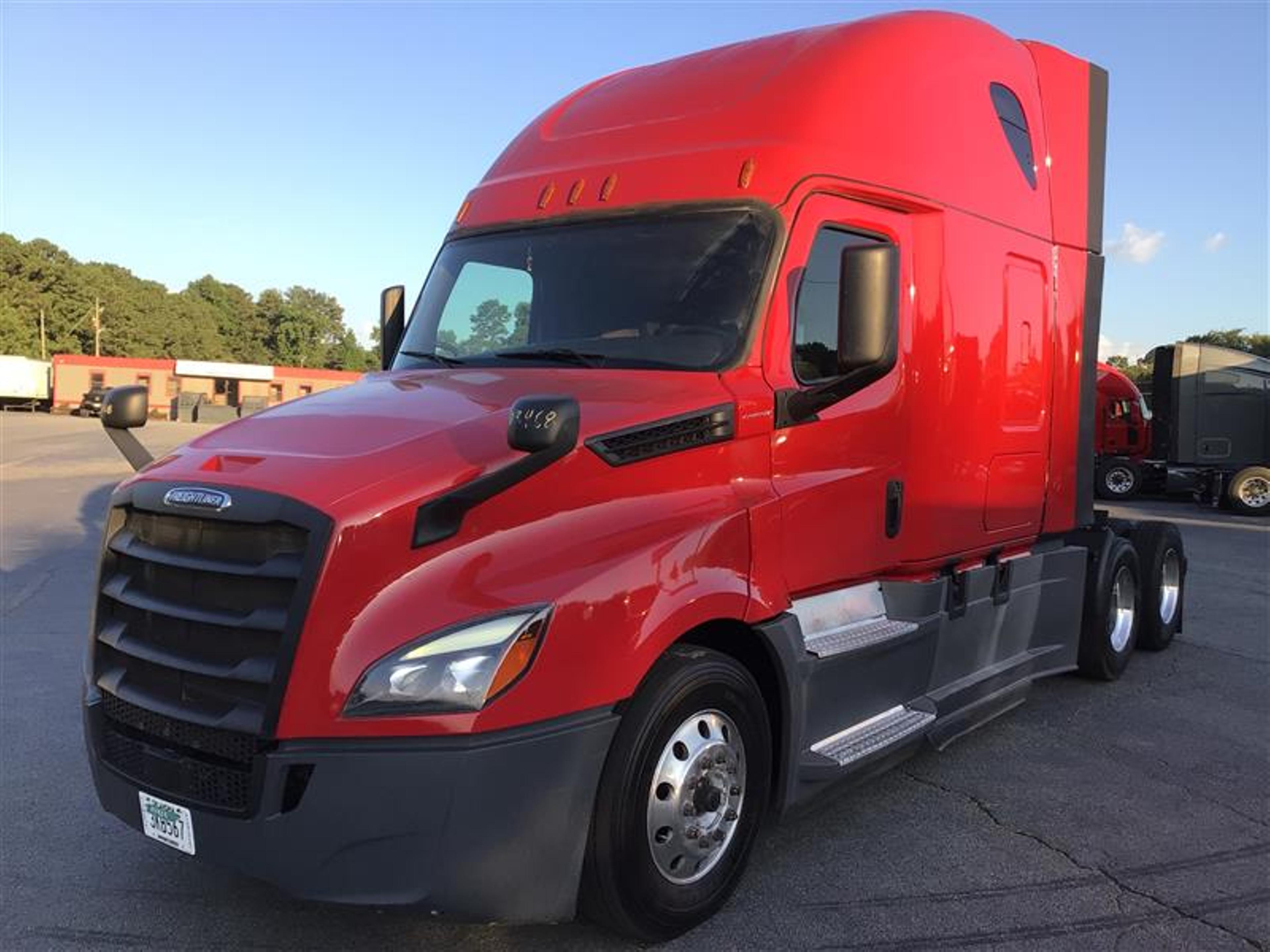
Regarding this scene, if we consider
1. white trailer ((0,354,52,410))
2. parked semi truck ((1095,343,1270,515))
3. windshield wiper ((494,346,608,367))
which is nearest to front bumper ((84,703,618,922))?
windshield wiper ((494,346,608,367))

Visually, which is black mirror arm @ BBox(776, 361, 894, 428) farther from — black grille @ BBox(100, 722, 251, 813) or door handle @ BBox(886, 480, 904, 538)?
black grille @ BBox(100, 722, 251, 813)

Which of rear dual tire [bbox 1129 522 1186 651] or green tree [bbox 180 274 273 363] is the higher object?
green tree [bbox 180 274 273 363]

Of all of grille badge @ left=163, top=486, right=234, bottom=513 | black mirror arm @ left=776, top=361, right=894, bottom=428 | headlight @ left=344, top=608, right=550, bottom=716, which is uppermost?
black mirror arm @ left=776, top=361, right=894, bottom=428

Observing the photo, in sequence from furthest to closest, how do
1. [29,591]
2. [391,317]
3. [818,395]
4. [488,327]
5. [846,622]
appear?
[29,591]
[391,317]
[488,327]
[846,622]
[818,395]

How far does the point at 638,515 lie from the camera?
3.11 meters

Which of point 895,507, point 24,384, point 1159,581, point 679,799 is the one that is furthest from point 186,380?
point 679,799

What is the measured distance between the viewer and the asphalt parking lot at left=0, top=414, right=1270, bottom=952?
3.28 metres

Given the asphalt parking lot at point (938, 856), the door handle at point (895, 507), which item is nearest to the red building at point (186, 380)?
the asphalt parking lot at point (938, 856)

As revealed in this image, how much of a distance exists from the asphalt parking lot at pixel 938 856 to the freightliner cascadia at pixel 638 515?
0.34 meters

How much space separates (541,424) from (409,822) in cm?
114

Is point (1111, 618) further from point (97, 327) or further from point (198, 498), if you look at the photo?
point (97, 327)

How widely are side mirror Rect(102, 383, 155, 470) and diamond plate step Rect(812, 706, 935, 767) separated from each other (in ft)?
9.31

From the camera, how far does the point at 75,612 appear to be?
8320mm

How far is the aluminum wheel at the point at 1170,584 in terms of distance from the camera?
745 centimetres
